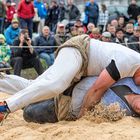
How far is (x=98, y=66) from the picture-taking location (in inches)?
199

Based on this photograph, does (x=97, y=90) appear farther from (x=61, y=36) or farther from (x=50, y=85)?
(x=61, y=36)

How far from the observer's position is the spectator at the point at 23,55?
9.55 meters

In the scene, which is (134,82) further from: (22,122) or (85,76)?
(22,122)

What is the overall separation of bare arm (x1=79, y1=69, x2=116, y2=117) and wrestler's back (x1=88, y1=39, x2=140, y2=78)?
14cm

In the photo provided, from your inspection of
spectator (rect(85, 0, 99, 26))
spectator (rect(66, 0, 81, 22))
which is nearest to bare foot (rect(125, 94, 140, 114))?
spectator (rect(85, 0, 99, 26))

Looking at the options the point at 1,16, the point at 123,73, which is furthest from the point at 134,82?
the point at 1,16

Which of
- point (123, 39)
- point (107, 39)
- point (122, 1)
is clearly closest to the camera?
point (107, 39)

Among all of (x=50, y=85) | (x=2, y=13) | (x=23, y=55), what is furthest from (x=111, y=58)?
(x=2, y=13)

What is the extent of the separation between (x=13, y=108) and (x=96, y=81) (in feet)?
2.68

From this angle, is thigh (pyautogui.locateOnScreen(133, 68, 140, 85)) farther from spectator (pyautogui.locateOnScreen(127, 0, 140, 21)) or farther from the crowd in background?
spectator (pyautogui.locateOnScreen(127, 0, 140, 21))

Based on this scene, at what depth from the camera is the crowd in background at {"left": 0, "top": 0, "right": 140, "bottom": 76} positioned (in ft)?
31.7

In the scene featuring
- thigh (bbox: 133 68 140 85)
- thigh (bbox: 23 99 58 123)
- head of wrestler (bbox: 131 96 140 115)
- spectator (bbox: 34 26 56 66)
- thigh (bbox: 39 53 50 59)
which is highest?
thigh (bbox: 133 68 140 85)

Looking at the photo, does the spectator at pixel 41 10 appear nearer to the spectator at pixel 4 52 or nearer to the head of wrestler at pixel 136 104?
the spectator at pixel 4 52

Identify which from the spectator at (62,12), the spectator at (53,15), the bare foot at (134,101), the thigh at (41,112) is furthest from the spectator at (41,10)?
the bare foot at (134,101)
